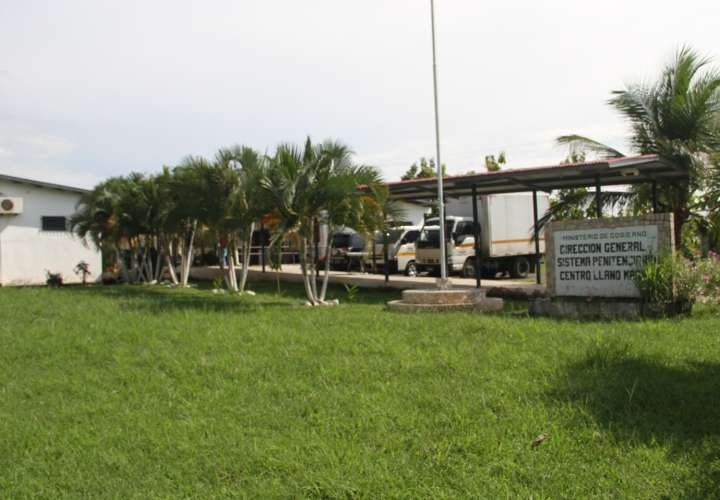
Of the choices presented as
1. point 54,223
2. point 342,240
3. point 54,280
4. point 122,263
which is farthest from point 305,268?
point 54,223

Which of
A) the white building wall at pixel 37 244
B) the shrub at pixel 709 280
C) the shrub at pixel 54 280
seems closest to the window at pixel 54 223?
the white building wall at pixel 37 244

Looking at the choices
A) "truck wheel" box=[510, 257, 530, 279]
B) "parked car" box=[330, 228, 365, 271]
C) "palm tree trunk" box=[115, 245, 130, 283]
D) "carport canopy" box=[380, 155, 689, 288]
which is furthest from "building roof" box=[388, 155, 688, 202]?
"palm tree trunk" box=[115, 245, 130, 283]

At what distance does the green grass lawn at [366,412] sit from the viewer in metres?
4.49

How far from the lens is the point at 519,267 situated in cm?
2452

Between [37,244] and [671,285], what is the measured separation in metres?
21.8

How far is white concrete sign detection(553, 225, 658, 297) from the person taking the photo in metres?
10.9

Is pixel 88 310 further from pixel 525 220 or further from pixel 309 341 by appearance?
pixel 525 220

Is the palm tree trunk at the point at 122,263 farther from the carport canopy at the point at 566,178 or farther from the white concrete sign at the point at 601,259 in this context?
the white concrete sign at the point at 601,259

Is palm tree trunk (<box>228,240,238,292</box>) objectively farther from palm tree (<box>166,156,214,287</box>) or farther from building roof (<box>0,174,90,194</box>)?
building roof (<box>0,174,90,194</box>)

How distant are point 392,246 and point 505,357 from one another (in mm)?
18058

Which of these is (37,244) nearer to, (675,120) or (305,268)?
(305,268)

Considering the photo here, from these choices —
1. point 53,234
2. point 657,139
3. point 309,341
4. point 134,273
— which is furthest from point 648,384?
point 53,234

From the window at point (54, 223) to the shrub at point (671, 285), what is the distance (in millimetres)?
21491

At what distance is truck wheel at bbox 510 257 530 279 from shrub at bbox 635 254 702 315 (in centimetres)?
1387
